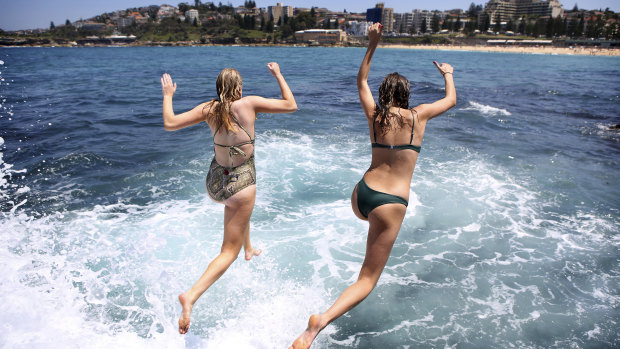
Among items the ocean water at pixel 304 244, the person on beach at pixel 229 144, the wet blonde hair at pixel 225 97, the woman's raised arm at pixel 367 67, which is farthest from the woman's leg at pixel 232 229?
the ocean water at pixel 304 244

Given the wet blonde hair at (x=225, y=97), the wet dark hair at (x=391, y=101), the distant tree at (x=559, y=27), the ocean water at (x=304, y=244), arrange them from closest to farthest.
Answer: the wet dark hair at (x=391, y=101), the wet blonde hair at (x=225, y=97), the ocean water at (x=304, y=244), the distant tree at (x=559, y=27)

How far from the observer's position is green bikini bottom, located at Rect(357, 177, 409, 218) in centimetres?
365

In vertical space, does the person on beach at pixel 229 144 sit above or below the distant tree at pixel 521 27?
below

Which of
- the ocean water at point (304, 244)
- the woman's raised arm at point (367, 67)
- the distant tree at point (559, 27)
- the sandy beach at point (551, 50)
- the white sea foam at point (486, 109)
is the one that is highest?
the distant tree at point (559, 27)

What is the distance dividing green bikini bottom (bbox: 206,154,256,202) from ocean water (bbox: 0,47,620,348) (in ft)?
7.42

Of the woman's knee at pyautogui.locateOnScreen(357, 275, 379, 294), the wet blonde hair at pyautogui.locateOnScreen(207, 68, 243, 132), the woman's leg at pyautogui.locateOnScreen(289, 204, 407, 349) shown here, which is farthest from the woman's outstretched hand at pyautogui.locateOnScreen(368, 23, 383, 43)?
the woman's knee at pyautogui.locateOnScreen(357, 275, 379, 294)

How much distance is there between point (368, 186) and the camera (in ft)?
12.3

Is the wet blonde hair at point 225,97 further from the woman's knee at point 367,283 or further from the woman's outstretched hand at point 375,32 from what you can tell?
the woman's knee at point 367,283

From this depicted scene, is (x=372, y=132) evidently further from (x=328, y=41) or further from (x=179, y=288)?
(x=328, y=41)

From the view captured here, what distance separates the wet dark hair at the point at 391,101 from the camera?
361cm

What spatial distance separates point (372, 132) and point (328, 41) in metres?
180

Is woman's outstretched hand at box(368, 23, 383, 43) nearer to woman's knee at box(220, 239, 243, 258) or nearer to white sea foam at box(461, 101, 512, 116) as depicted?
woman's knee at box(220, 239, 243, 258)

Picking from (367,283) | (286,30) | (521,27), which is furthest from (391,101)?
(521,27)

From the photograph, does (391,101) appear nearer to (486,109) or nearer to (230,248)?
(230,248)
